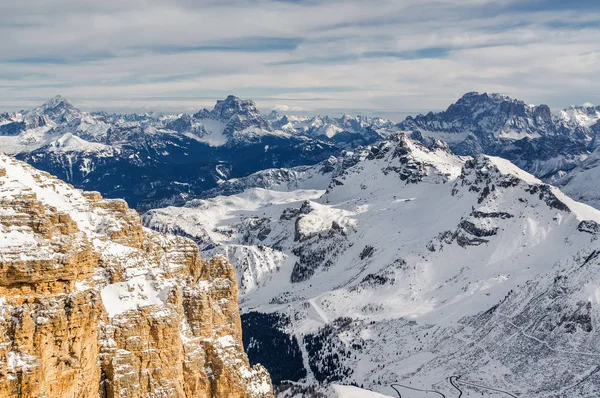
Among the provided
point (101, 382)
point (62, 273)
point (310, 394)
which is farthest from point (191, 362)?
point (310, 394)

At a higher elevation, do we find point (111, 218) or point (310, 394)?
point (111, 218)

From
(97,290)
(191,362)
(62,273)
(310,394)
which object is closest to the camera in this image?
(62,273)

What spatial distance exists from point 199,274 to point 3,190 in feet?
73.8

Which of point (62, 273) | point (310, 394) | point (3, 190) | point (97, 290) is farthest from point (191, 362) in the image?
point (310, 394)

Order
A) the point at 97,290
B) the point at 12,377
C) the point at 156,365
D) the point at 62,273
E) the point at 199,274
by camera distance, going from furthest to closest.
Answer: the point at 199,274 < the point at 156,365 < the point at 97,290 < the point at 62,273 < the point at 12,377

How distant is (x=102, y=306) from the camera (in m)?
48.1

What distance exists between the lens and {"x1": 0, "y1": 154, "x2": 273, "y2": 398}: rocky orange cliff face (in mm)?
42500

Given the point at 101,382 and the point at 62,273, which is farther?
the point at 101,382

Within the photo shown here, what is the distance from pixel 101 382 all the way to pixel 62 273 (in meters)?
10.1

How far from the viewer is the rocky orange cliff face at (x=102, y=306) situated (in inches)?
1673

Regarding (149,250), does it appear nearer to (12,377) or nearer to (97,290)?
(97,290)

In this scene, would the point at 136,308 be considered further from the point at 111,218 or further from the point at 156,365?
the point at 111,218

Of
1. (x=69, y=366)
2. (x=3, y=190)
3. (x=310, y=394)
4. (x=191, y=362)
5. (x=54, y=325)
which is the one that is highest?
(x=3, y=190)

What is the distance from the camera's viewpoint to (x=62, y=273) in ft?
144
